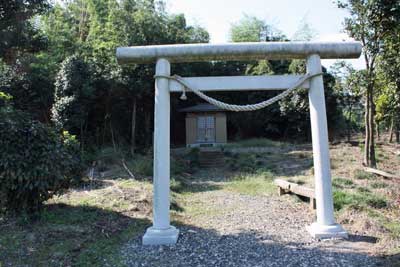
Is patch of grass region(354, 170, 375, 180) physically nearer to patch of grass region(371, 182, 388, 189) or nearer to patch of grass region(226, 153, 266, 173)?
patch of grass region(371, 182, 388, 189)

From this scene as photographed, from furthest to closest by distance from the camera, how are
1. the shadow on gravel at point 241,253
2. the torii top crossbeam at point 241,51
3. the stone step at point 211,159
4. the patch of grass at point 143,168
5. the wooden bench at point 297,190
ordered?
the stone step at point 211,159, the patch of grass at point 143,168, the wooden bench at point 297,190, the torii top crossbeam at point 241,51, the shadow on gravel at point 241,253

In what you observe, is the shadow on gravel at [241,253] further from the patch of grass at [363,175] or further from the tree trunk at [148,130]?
the tree trunk at [148,130]

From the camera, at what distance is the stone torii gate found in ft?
15.2

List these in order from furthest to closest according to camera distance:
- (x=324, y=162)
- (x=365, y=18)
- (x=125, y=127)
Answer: (x=125, y=127), (x=365, y=18), (x=324, y=162)

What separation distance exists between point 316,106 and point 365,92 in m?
7.86

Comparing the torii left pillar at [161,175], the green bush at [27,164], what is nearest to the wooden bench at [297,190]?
the torii left pillar at [161,175]

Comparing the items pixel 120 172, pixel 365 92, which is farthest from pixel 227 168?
pixel 365 92

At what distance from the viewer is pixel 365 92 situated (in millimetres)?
11414

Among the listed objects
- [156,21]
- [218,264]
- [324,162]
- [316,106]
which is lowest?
[218,264]

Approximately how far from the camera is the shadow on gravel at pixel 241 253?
384 cm

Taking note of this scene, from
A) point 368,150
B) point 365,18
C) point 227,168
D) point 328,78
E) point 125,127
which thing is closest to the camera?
point 365,18

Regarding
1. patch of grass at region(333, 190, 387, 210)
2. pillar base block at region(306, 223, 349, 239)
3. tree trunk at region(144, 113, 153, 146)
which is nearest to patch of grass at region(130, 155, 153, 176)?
tree trunk at region(144, 113, 153, 146)

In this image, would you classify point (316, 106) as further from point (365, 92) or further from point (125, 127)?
point (125, 127)

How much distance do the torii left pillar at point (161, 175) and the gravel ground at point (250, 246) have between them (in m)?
0.15
